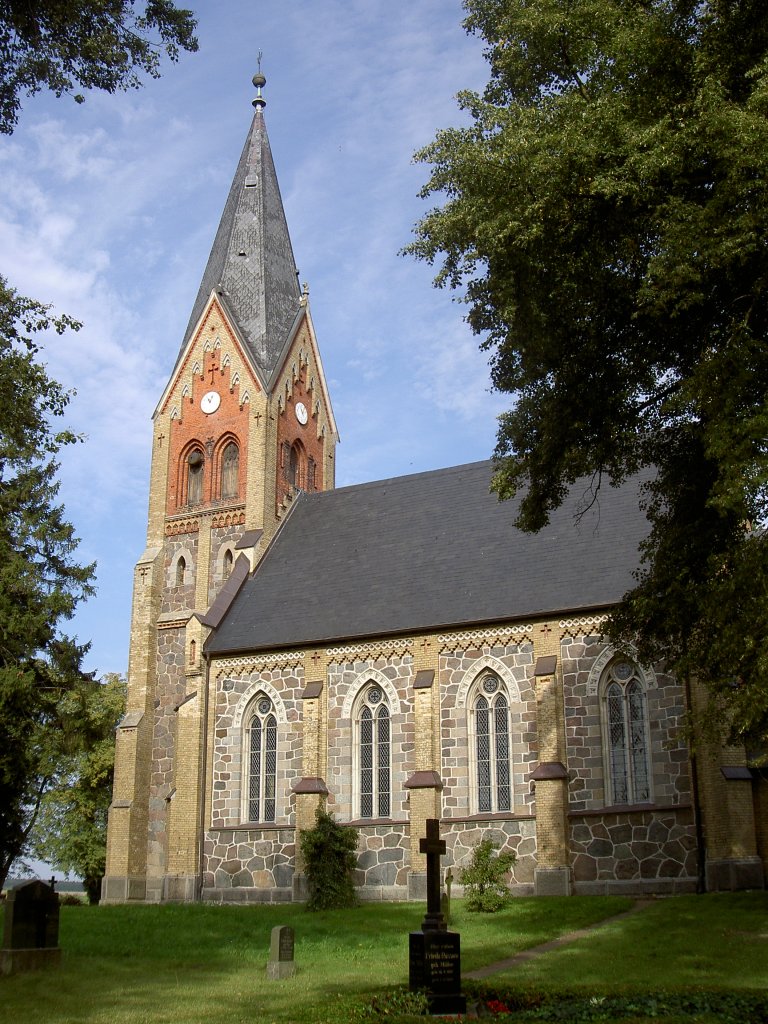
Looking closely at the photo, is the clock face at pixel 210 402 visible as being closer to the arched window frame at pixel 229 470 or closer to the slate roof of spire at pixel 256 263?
the arched window frame at pixel 229 470

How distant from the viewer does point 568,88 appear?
15102mm

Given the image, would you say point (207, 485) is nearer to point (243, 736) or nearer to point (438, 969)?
Result: point (243, 736)

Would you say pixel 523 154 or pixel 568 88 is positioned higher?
pixel 568 88

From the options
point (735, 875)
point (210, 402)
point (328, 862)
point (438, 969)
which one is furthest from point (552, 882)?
point (210, 402)

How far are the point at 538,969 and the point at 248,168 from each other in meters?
32.8

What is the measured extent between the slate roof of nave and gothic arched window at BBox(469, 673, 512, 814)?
1.74 metres

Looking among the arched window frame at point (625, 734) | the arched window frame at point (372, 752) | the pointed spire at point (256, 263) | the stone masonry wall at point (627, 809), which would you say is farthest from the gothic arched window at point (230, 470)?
the arched window frame at point (625, 734)

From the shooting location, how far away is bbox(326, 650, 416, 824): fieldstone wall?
26344 mm

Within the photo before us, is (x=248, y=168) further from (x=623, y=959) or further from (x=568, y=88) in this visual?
(x=623, y=959)

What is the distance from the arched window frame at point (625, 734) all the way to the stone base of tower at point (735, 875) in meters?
2.03

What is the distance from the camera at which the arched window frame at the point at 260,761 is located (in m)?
28.1

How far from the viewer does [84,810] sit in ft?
132

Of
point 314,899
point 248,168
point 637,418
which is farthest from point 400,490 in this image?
point 637,418

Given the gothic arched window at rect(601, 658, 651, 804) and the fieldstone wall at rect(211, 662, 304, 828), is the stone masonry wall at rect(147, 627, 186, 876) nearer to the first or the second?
the fieldstone wall at rect(211, 662, 304, 828)
